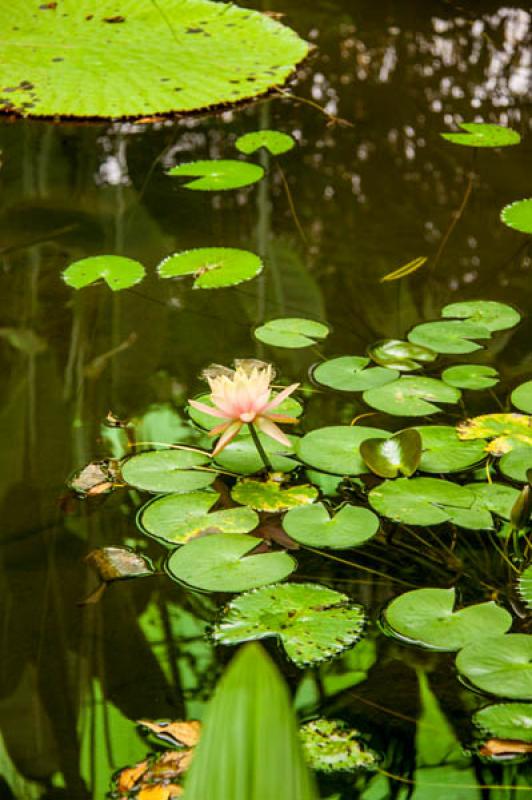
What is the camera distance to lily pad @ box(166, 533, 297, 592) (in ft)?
3.87

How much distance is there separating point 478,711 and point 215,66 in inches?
92.4

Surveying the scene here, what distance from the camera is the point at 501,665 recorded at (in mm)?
1043

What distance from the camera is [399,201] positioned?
225 cm

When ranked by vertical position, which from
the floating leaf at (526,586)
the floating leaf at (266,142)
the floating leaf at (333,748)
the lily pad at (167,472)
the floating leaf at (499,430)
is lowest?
the floating leaf at (333,748)

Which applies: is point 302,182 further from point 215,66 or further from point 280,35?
point 280,35

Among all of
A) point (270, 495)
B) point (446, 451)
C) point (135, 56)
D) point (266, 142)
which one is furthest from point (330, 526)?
point (135, 56)

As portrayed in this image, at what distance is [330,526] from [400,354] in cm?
48

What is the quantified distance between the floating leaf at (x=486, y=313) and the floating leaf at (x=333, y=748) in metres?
0.91

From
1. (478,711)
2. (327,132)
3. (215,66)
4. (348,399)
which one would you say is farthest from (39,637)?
(215,66)

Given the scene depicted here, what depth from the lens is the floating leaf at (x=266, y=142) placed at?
248cm

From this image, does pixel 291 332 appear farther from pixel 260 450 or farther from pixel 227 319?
pixel 260 450

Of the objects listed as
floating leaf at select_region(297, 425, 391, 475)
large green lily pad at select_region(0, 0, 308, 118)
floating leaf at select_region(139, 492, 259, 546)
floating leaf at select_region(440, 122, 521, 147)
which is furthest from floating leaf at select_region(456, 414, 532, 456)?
large green lily pad at select_region(0, 0, 308, 118)

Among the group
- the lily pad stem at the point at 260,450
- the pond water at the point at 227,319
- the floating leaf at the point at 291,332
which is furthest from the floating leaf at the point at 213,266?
the lily pad stem at the point at 260,450

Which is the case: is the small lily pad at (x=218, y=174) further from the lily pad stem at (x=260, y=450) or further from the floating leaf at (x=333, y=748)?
the floating leaf at (x=333, y=748)
